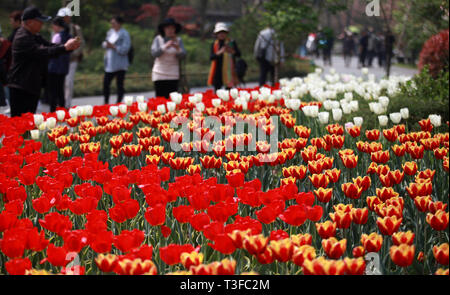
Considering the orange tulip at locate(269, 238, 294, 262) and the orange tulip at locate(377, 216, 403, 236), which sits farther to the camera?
the orange tulip at locate(377, 216, 403, 236)

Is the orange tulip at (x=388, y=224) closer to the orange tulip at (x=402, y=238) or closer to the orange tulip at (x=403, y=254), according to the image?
the orange tulip at (x=402, y=238)

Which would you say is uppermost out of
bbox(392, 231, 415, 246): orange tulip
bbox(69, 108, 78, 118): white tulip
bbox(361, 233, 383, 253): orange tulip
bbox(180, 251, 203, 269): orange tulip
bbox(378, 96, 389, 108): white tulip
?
bbox(378, 96, 389, 108): white tulip

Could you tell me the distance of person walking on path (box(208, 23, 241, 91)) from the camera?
10.2 metres

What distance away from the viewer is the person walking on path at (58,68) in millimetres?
9766

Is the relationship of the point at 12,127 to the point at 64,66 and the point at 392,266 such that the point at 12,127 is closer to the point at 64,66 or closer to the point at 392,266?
the point at 392,266

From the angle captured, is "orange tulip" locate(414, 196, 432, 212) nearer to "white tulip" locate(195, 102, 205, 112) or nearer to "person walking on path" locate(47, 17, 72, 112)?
"white tulip" locate(195, 102, 205, 112)

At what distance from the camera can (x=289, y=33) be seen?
11930 millimetres

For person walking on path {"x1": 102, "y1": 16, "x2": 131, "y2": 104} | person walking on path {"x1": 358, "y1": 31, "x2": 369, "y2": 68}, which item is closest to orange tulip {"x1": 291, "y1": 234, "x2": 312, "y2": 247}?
person walking on path {"x1": 102, "y1": 16, "x2": 131, "y2": 104}

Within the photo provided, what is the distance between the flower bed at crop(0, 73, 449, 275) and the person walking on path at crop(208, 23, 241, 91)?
Result: 16.9 feet

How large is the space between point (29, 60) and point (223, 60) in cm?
436

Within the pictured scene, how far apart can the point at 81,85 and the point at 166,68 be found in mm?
7866

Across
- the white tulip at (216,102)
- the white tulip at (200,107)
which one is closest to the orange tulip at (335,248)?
the white tulip at (200,107)

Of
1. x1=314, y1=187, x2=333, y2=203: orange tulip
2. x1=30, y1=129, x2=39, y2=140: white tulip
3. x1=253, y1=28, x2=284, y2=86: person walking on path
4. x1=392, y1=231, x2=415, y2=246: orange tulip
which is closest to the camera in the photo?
x1=392, y1=231, x2=415, y2=246: orange tulip
